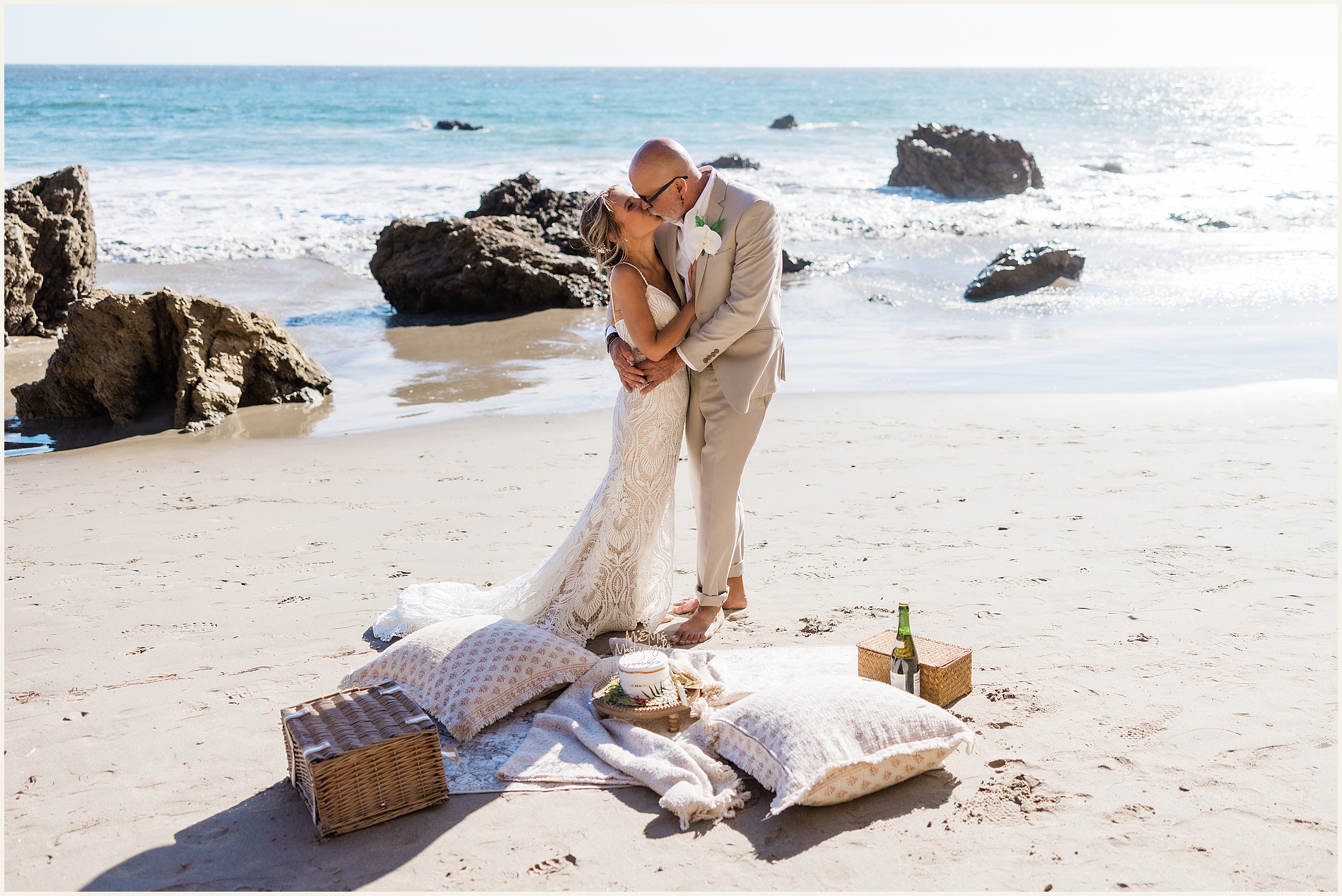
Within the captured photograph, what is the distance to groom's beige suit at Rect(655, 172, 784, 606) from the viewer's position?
14.7ft

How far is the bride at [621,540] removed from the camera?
4.67 m

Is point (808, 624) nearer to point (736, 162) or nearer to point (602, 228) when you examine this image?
point (602, 228)

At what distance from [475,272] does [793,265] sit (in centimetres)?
519

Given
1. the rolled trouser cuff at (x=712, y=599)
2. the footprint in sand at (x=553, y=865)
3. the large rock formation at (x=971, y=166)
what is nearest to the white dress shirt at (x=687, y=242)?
the rolled trouser cuff at (x=712, y=599)

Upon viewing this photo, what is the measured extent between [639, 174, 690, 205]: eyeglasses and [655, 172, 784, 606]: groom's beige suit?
0.53 ft

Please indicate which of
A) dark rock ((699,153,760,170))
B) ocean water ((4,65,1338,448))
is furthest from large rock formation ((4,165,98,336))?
dark rock ((699,153,760,170))

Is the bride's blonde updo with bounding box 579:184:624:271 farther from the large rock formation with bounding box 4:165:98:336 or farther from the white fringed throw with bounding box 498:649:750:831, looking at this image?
the large rock formation with bounding box 4:165:98:336

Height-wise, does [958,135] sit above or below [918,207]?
above

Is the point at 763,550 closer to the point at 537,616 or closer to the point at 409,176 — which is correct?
the point at 537,616

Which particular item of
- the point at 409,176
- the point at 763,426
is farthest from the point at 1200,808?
the point at 409,176

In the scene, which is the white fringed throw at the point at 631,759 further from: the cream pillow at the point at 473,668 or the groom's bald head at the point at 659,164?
the groom's bald head at the point at 659,164

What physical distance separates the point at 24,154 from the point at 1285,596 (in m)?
35.7

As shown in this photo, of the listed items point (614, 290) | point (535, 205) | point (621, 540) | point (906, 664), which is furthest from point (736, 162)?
point (906, 664)

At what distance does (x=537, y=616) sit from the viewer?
476 cm
